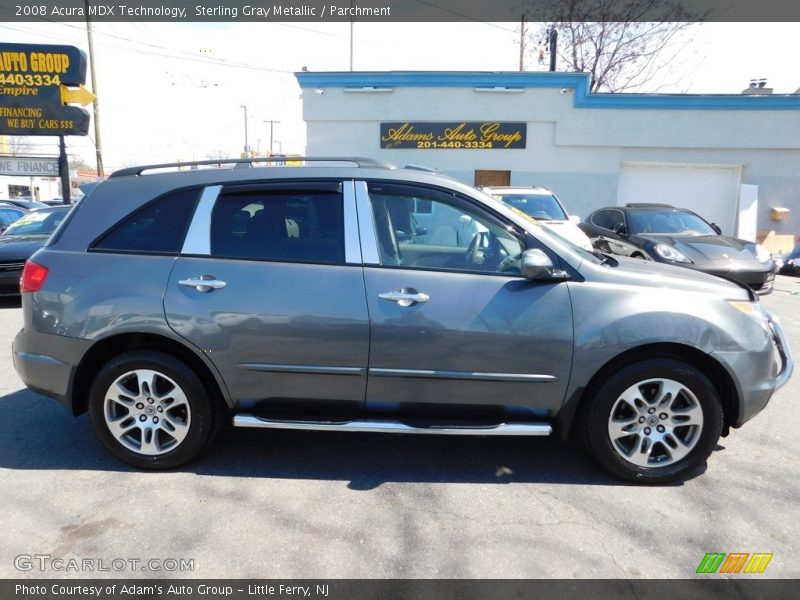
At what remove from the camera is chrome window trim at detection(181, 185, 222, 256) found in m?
3.30

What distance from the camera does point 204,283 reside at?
3.20 metres

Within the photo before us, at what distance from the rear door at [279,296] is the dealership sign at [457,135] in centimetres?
1364

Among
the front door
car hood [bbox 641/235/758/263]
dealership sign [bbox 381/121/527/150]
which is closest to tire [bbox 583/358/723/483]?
the front door

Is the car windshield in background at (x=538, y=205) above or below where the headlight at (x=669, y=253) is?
above

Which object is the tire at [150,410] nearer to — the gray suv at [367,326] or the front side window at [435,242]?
the gray suv at [367,326]

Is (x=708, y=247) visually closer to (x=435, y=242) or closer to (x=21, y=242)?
(x=435, y=242)

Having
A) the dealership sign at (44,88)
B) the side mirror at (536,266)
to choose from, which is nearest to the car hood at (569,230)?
the side mirror at (536,266)

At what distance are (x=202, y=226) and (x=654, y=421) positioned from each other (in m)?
2.97

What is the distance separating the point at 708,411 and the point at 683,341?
457 millimetres

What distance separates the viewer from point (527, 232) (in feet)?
10.6

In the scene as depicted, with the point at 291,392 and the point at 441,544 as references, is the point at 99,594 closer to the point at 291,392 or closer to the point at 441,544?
the point at 291,392

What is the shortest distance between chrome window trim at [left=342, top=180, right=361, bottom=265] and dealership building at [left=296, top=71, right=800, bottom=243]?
13.4 metres

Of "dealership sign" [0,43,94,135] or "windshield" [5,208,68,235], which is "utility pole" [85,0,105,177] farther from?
"windshield" [5,208,68,235]

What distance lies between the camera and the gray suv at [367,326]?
3.11 metres
